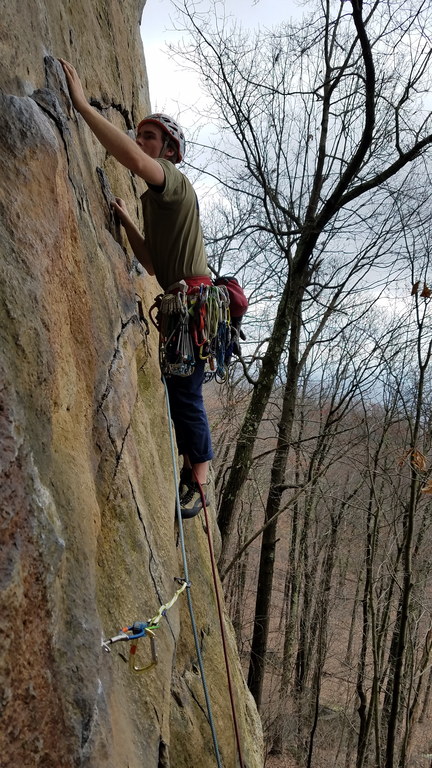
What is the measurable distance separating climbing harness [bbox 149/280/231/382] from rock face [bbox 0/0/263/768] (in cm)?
25

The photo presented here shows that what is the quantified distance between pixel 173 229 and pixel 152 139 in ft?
1.82

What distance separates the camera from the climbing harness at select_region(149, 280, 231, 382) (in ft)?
11.2

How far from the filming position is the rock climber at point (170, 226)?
272 cm

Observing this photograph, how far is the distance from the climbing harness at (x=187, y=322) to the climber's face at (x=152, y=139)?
808mm

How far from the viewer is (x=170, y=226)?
3.33 m

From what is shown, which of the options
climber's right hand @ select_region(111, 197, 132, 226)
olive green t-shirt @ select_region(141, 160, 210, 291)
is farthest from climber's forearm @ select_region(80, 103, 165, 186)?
climber's right hand @ select_region(111, 197, 132, 226)

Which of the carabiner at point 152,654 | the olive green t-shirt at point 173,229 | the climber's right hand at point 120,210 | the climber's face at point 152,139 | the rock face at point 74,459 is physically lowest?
the carabiner at point 152,654

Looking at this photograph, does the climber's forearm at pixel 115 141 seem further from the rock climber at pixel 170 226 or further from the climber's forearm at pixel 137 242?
the climber's forearm at pixel 137 242

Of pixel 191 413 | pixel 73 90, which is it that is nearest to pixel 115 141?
pixel 73 90

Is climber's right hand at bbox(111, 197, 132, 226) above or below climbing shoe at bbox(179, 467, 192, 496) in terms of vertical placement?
above

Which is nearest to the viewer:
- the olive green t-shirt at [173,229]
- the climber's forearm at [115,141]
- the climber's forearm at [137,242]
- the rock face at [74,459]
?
the rock face at [74,459]

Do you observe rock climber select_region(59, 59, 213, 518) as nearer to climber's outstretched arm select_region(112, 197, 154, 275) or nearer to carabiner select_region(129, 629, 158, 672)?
climber's outstretched arm select_region(112, 197, 154, 275)

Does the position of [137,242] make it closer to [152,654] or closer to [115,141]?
[115,141]

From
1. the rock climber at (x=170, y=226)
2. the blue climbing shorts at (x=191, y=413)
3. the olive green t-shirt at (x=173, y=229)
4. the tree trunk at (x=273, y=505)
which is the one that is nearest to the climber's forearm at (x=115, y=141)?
the rock climber at (x=170, y=226)
